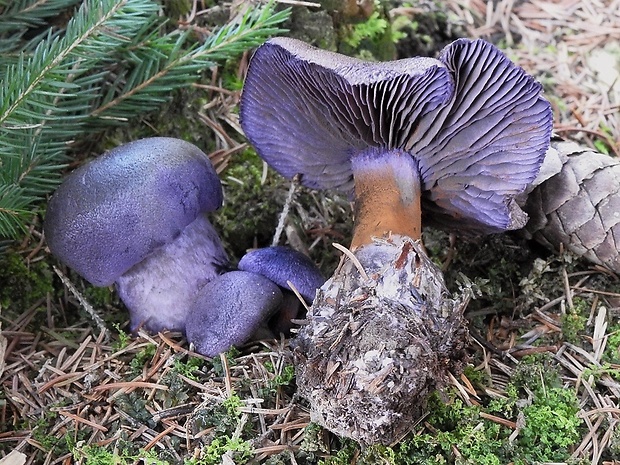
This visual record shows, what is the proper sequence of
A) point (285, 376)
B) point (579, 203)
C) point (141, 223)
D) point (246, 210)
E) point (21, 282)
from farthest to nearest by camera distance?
point (246, 210), point (21, 282), point (579, 203), point (141, 223), point (285, 376)

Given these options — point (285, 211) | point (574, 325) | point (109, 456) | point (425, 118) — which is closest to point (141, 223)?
point (285, 211)

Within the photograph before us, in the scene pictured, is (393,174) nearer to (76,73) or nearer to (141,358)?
(141,358)

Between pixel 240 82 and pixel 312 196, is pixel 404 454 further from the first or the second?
pixel 240 82

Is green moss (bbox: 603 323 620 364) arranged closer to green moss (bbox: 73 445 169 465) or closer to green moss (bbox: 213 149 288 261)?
green moss (bbox: 213 149 288 261)

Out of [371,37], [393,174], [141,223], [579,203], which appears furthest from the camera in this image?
[371,37]

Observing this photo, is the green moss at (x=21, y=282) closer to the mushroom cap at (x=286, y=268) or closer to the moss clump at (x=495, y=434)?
the mushroom cap at (x=286, y=268)

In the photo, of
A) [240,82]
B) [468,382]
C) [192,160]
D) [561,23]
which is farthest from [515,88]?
[561,23]

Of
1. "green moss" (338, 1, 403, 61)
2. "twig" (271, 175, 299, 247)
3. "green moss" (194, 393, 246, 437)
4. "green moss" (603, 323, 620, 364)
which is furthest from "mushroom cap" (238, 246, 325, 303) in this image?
"green moss" (338, 1, 403, 61)
